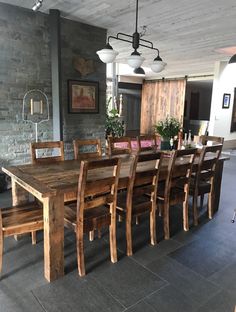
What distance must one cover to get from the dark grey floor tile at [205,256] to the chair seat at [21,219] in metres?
1.32

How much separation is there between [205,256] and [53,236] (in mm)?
1472

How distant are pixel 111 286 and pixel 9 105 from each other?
3004 mm

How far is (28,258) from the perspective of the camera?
2.35m

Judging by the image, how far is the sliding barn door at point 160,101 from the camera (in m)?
9.67

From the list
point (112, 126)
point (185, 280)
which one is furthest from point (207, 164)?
point (112, 126)

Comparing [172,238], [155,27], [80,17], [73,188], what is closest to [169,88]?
[155,27]

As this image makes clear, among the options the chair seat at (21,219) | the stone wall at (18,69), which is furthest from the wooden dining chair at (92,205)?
the stone wall at (18,69)

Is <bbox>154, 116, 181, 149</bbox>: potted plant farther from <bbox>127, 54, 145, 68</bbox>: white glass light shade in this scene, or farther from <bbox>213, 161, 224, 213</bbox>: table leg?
<bbox>127, 54, 145, 68</bbox>: white glass light shade

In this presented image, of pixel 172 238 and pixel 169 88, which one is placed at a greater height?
pixel 169 88

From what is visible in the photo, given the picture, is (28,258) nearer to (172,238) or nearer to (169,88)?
(172,238)

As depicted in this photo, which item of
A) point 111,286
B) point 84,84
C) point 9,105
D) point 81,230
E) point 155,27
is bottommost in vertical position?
point 111,286

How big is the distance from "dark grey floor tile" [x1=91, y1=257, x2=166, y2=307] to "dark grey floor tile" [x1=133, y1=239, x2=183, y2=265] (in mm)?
96

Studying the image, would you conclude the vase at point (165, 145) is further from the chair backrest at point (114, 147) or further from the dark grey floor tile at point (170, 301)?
the dark grey floor tile at point (170, 301)

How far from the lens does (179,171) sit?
9.04 feet
